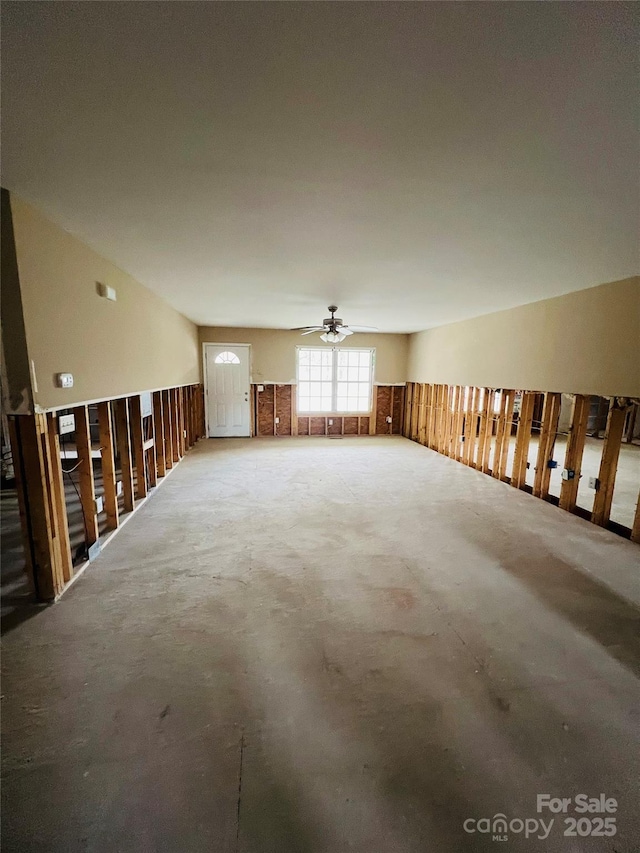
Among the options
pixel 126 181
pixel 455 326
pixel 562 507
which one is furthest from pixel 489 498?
pixel 126 181

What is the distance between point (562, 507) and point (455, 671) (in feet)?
10.3

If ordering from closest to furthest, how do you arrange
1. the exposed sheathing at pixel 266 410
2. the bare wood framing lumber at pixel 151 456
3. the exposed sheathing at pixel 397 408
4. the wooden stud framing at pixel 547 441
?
1. the wooden stud framing at pixel 547 441
2. the bare wood framing lumber at pixel 151 456
3. the exposed sheathing at pixel 266 410
4. the exposed sheathing at pixel 397 408

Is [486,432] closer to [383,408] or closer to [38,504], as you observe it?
[383,408]

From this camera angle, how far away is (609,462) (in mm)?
3494

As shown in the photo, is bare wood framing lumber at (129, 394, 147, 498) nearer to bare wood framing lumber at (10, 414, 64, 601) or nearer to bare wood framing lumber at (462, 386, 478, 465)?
bare wood framing lumber at (10, 414, 64, 601)

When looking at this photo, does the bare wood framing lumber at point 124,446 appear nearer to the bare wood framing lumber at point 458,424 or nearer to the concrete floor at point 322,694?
the concrete floor at point 322,694

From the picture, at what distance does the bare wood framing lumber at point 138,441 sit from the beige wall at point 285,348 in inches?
159

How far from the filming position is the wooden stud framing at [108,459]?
311 centimetres

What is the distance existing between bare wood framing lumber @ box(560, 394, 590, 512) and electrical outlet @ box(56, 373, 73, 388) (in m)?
4.85

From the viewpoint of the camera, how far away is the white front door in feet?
25.3

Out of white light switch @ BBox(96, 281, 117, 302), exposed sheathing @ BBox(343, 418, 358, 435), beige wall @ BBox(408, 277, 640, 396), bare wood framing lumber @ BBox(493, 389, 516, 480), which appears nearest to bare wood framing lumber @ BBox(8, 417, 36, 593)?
white light switch @ BBox(96, 281, 117, 302)

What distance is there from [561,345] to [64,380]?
494 centimetres

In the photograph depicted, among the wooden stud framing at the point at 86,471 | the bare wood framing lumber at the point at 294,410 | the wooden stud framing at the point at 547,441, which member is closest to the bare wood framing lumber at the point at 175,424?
the wooden stud framing at the point at 86,471

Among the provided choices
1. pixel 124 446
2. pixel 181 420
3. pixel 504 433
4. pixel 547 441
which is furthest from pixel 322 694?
pixel 181 420
